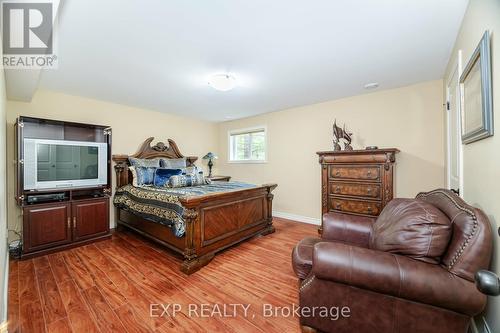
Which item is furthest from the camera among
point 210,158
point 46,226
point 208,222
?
point 210,158

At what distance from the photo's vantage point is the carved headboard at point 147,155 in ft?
12.8

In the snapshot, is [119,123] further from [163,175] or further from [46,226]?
[46,226]

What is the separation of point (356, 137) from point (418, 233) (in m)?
2.73

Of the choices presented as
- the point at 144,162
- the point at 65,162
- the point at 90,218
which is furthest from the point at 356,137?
the point at 65,162

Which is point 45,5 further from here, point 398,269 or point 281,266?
point 281,266

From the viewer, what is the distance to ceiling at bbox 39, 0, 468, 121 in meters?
1.59

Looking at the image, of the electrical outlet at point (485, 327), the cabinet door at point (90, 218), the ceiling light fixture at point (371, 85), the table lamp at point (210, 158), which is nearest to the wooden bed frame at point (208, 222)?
the cabinet door at point (90, 218)

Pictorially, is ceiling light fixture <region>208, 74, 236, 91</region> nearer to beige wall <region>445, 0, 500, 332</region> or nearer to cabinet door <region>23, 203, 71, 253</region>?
beige wall <region>445, 0, 500, 332</region>

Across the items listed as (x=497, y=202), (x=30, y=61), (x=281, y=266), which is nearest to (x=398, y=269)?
(x=497, y=202)

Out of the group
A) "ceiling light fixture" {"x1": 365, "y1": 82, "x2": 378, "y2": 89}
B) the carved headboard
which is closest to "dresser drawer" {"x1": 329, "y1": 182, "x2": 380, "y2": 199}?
"ceiling light fixture" {"x1": 365, "y1": 82, "x2": 378, "y2": 89}

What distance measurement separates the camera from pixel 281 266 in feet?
8.13

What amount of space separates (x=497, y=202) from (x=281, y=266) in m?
1.92

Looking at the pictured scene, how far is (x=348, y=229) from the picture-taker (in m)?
1.94

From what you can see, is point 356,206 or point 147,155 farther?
point 147,155
